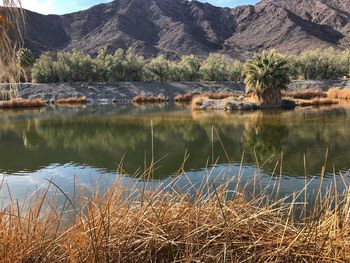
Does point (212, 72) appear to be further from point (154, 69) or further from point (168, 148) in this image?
point (168, 148)

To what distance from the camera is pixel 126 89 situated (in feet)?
228

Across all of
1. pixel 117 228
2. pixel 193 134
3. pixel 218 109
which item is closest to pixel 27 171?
pixel 193 134

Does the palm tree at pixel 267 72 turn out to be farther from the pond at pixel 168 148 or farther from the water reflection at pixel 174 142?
the pond at pixel 168 148

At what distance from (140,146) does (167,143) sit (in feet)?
5.85

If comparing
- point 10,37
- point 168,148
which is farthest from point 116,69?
point 10,37

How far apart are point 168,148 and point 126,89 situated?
48552mm

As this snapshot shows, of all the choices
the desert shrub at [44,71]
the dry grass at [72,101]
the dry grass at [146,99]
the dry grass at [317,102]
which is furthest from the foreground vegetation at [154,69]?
the dry grass at [317,102]

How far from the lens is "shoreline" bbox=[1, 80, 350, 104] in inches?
2566

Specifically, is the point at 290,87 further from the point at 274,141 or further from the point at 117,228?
the point at 117,228

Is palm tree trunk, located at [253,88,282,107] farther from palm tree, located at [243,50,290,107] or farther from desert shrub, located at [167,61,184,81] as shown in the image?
desert shrub, located at [167,61,184,81]

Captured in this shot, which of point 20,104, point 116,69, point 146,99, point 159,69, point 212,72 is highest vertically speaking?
point 116,69

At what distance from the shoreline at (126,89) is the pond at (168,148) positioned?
2875 cm

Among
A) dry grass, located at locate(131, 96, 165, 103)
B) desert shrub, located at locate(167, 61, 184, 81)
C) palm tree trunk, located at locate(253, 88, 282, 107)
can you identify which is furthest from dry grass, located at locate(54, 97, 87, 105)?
palm tree trunk, located at locate(253, 88, 282, 107)

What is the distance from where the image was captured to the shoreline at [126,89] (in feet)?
Result: 214
